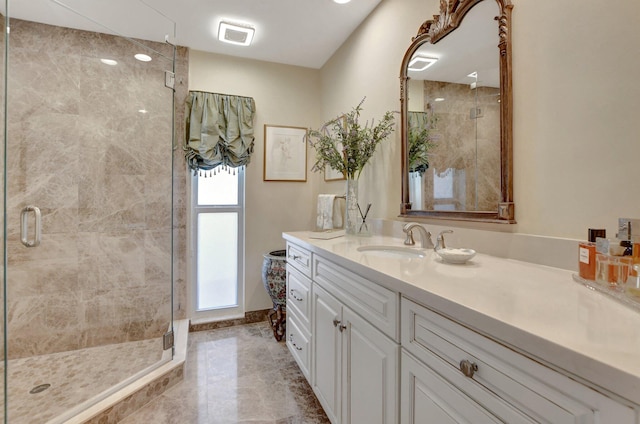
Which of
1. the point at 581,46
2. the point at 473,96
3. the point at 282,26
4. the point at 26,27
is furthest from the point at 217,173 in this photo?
the point at 581,46

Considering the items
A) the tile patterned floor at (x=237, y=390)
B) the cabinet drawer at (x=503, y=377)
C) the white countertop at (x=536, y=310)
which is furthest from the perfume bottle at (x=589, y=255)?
the tile patterned floor at (x=237, y=390)

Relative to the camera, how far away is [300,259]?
189 centimetres

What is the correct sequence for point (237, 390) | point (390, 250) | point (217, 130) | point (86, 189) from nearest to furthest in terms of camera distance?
1. point (390, 250)
2. point (237, 390)
3. point (86, 189)
4. point (217, 130)

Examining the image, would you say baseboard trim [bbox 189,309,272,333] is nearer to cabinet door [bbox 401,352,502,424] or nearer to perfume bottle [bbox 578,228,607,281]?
cabinet door [bbox 401,352,502,424]

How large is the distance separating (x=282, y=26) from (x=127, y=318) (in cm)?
Result: 258

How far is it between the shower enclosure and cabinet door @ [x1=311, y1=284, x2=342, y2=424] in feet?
3.68

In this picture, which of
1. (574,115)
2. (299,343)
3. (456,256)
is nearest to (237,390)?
(299,343)


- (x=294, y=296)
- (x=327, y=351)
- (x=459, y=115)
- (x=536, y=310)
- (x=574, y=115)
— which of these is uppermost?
(x=459, y=115)

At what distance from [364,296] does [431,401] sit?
1.33 ft

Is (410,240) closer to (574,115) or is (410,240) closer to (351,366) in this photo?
(351,366)

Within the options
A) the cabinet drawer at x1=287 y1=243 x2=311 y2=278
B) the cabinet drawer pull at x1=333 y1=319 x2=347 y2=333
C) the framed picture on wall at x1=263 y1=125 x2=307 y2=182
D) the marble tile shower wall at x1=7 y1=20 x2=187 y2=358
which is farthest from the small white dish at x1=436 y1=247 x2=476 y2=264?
the marble tile shower wall at x1=7 y1=20 x2=187 y2=358

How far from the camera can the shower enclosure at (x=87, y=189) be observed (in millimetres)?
2115

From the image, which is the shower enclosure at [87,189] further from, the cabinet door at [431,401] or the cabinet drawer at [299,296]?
the cabinet door at [431,401]

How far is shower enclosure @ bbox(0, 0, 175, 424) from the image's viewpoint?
212 centimetres
